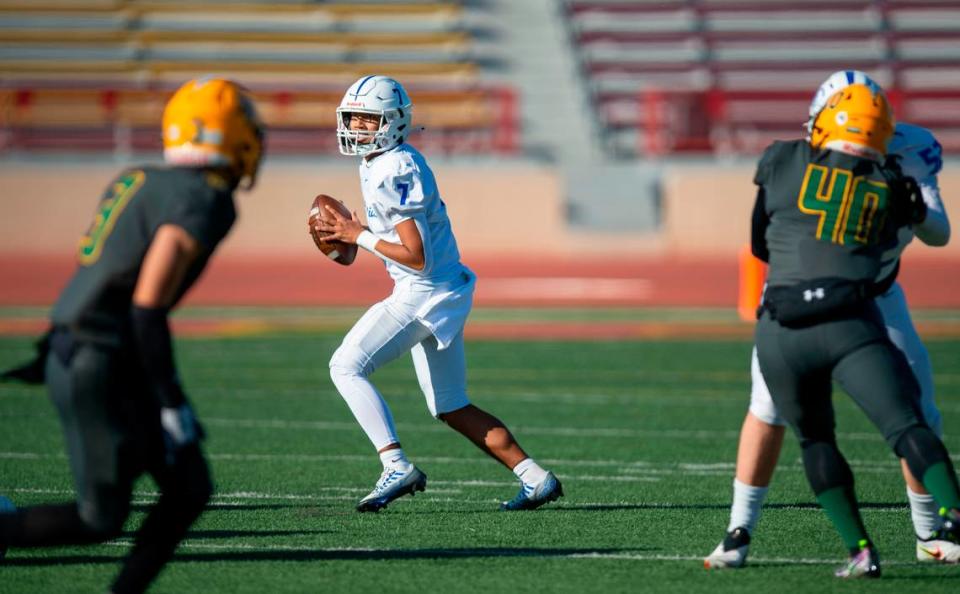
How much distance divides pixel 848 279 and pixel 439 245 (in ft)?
7.39

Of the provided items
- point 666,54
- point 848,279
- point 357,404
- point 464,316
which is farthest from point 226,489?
point 666,54

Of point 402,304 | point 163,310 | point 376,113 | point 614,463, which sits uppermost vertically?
point 376,113

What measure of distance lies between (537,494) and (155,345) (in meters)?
2.72

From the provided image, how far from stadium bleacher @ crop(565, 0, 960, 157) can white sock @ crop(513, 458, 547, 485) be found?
16359 mm

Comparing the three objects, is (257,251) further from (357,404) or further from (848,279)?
(848,279)

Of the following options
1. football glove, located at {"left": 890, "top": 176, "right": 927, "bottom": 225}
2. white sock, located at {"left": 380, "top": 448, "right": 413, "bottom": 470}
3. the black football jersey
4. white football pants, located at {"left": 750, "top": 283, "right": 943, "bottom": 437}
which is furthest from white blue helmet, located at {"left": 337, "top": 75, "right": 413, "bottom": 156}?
football glove, located at {"left": 890, "top": 176, "right": 927, "bottom": 225}

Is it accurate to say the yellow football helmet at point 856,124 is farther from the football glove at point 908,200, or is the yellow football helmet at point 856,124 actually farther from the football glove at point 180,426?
the football glove at point 180,426

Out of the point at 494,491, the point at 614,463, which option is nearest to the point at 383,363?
the point at 494,491

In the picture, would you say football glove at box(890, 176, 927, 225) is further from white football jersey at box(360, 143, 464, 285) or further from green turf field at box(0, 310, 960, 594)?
white football jersey at box(360, 143, 464, 285)

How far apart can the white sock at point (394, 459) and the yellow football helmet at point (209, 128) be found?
2.23 meters

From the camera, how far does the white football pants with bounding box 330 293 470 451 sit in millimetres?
6469

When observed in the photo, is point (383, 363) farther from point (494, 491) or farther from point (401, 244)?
point (494, 491)

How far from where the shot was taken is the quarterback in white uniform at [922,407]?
205 inches

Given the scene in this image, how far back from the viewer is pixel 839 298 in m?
4.77
